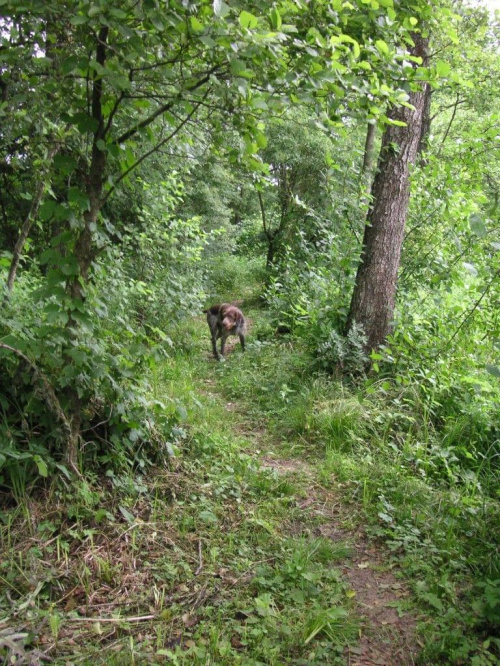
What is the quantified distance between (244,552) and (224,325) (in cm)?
571

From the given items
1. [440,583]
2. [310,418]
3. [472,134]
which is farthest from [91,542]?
[472,134]

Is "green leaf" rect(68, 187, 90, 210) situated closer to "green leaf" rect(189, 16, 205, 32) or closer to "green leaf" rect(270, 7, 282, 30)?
"green leaf" rect(189, 16, 205, 32)

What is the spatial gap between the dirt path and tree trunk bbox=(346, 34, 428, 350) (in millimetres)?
3017

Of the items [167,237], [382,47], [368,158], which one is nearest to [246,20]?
[382,47]

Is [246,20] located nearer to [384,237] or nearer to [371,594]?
[371,594]

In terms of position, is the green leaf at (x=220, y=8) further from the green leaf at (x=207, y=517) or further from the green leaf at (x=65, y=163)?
the green leaf at (x=207, y=517)

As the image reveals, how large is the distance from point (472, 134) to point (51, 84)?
16.0 feet

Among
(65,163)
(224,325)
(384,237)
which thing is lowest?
(224,325)

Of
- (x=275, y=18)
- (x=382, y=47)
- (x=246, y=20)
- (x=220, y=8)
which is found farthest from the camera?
(x=382, y=47)

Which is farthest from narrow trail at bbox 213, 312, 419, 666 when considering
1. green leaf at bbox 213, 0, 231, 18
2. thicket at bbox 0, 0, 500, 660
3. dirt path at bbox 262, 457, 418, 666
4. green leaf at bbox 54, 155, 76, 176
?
green leaf at bbox 213, 0, 231, 18

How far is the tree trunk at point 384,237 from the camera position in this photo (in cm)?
661

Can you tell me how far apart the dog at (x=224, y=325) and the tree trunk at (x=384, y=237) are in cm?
284

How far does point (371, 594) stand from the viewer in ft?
10.8

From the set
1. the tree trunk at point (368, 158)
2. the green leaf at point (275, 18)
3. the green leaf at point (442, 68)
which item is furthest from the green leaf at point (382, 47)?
the tree trunk at point (368, 158)
